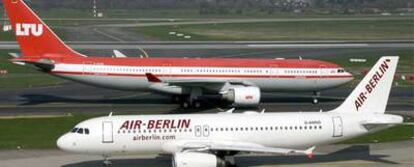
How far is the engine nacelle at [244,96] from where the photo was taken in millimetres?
50625

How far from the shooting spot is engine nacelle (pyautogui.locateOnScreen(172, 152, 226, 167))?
102 feet

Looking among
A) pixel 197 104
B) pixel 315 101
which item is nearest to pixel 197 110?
pixel 197 104

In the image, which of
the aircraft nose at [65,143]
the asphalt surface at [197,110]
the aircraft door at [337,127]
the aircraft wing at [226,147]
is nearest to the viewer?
the aircraft wing at [226,147]

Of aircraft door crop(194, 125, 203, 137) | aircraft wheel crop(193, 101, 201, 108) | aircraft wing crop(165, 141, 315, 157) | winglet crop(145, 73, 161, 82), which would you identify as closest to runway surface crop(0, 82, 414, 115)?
aircraft wheel crop(193, 101, 201, 108)

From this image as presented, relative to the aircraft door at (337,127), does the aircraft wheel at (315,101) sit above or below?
below

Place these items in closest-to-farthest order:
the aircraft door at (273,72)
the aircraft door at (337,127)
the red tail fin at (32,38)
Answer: the aircraft door at (337,127), the aircraft door at (273,72), the red tail fin at (32,38)

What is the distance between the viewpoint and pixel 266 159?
3594cm

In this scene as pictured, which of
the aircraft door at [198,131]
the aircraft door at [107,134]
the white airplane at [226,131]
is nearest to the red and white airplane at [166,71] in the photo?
the white airplane at [226,131]

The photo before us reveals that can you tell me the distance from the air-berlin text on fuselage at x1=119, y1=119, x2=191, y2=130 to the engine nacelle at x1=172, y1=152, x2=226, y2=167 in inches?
75.9

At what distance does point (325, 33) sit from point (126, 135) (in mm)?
106153

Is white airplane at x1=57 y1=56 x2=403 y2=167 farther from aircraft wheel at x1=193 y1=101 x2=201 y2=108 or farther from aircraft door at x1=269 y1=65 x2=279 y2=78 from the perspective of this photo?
aircraft door at x1=269 y1=65 x2=279 y2=78

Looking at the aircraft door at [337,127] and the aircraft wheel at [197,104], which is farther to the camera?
the aircraft wheel at [197,104]

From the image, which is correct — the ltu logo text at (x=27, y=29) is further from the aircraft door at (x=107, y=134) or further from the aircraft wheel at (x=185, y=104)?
the aircraft door at (x=107, y=134)

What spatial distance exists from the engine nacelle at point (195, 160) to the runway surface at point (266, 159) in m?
3.49
